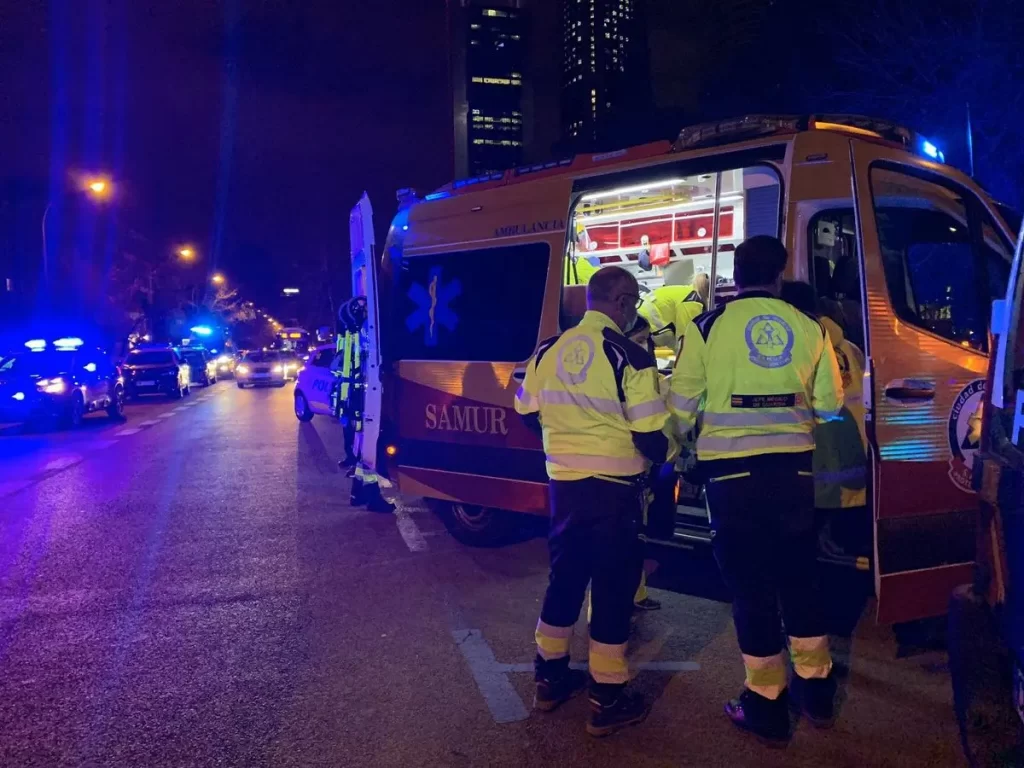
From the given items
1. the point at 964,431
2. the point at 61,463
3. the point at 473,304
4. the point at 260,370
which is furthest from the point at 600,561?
the point at 260,370

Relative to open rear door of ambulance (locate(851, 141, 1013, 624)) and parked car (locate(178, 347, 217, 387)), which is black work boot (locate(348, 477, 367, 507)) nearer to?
open rear door of ambulance (locate(851, 141, 1013, 624))

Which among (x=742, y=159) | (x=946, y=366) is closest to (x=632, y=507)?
(x=946, y=366)

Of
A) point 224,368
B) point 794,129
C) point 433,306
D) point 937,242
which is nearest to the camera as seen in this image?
point 794,129

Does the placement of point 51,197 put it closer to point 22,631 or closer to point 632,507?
point 22,631

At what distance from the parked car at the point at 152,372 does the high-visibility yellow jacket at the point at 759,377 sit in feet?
71.0

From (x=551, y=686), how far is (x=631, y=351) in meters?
1.49

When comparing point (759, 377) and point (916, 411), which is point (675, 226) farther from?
point (759, 377)

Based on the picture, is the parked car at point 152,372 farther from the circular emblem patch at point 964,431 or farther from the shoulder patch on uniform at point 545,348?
the circular emblem patch at point 964,431

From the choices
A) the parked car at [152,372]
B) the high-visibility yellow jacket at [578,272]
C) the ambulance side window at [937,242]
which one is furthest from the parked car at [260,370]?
the ambulance side window at [937,242]

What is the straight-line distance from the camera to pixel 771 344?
3.24 metres

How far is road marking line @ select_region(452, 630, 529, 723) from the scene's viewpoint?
3.55m

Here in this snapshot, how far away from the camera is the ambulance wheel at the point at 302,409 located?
1582cm

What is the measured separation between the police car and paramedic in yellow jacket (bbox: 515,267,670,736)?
11.5 m

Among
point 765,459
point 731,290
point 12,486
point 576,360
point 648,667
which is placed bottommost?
point 12,486
